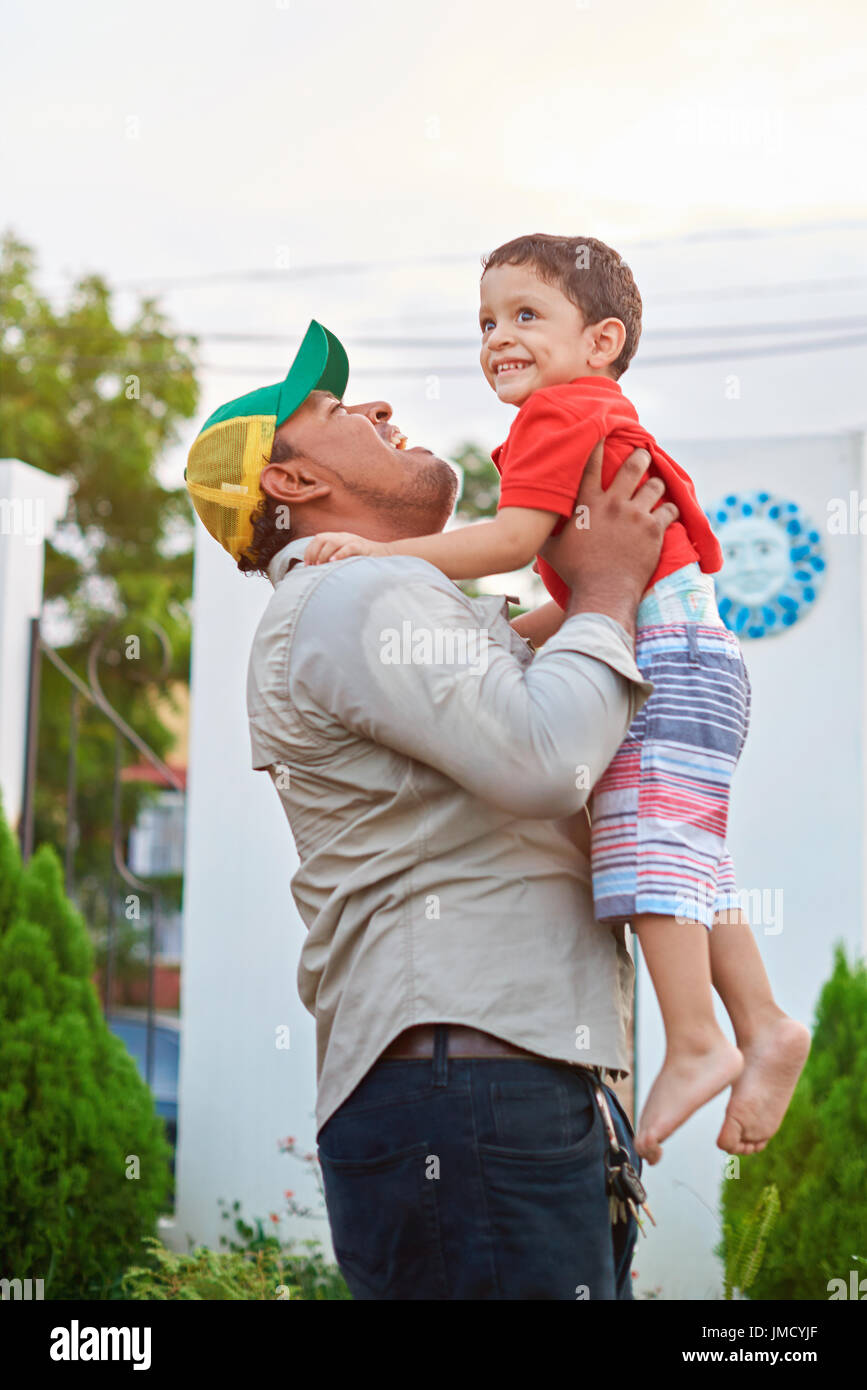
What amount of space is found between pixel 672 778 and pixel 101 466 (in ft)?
42.1

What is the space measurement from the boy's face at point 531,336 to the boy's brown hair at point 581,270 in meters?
0.01

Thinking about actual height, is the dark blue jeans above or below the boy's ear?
below

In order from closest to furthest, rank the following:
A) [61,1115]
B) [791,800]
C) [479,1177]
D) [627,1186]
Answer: [479,1177] < [627,1186] < [61,1115] < [791,800]

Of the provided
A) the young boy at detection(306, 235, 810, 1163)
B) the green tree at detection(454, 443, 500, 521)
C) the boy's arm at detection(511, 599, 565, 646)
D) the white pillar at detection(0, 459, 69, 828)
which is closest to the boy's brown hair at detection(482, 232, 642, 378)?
the young boy at detection(306, 235, 810, 1163)

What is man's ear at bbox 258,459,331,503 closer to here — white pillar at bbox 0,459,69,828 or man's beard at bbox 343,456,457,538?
man's beard at bbox 343,456,457,538

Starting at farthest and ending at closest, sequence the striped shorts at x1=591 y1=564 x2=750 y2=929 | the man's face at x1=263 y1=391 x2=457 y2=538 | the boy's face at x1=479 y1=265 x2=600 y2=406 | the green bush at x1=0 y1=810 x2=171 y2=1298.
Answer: the green bush at x1=0 y1=810 x2=171 y2=1298
the boy's face at x1=479 y1=265 x2=600 y2=406
the man's face at x1=263 y1=391 x2=457 y2=538
the striped shorts at x1=591 y1=564 x2=750 y2=929

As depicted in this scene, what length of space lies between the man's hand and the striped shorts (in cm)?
7

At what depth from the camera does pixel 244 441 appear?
183 cm

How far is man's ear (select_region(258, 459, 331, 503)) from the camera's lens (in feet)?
5.94

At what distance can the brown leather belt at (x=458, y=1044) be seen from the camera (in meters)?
1.46

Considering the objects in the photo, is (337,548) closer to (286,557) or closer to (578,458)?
(286,557)

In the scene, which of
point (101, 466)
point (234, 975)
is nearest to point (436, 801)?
point (234, 975)
